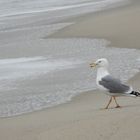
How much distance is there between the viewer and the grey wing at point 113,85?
774 centimetres

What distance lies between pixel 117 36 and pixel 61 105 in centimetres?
821

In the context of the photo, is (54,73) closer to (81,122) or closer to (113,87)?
(113,87)

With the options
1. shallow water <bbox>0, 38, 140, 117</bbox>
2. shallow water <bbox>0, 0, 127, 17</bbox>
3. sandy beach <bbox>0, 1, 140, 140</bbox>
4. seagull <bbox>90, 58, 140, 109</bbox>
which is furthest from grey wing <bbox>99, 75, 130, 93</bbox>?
shallow water <bbox>0, 0, 127, 17</bbox>

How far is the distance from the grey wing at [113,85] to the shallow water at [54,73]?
6.02ft

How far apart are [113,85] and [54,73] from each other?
457cm

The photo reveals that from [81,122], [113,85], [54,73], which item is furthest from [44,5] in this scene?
[81,122]

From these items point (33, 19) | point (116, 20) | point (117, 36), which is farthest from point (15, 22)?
point (117, 36)

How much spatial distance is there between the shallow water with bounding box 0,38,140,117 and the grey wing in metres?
1.83

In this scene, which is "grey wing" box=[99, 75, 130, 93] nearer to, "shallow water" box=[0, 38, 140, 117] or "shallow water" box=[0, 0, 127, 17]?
"shallow water" box=[0, 38, 140, 117]

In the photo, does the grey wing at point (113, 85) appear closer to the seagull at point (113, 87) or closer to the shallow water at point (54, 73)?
the seagull at point (113, 87)

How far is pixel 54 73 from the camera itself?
12305 millimetres

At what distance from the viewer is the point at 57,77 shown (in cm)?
1184

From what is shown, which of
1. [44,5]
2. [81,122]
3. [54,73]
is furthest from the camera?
[44,5]

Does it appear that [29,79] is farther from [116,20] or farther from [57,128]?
[116,20]
